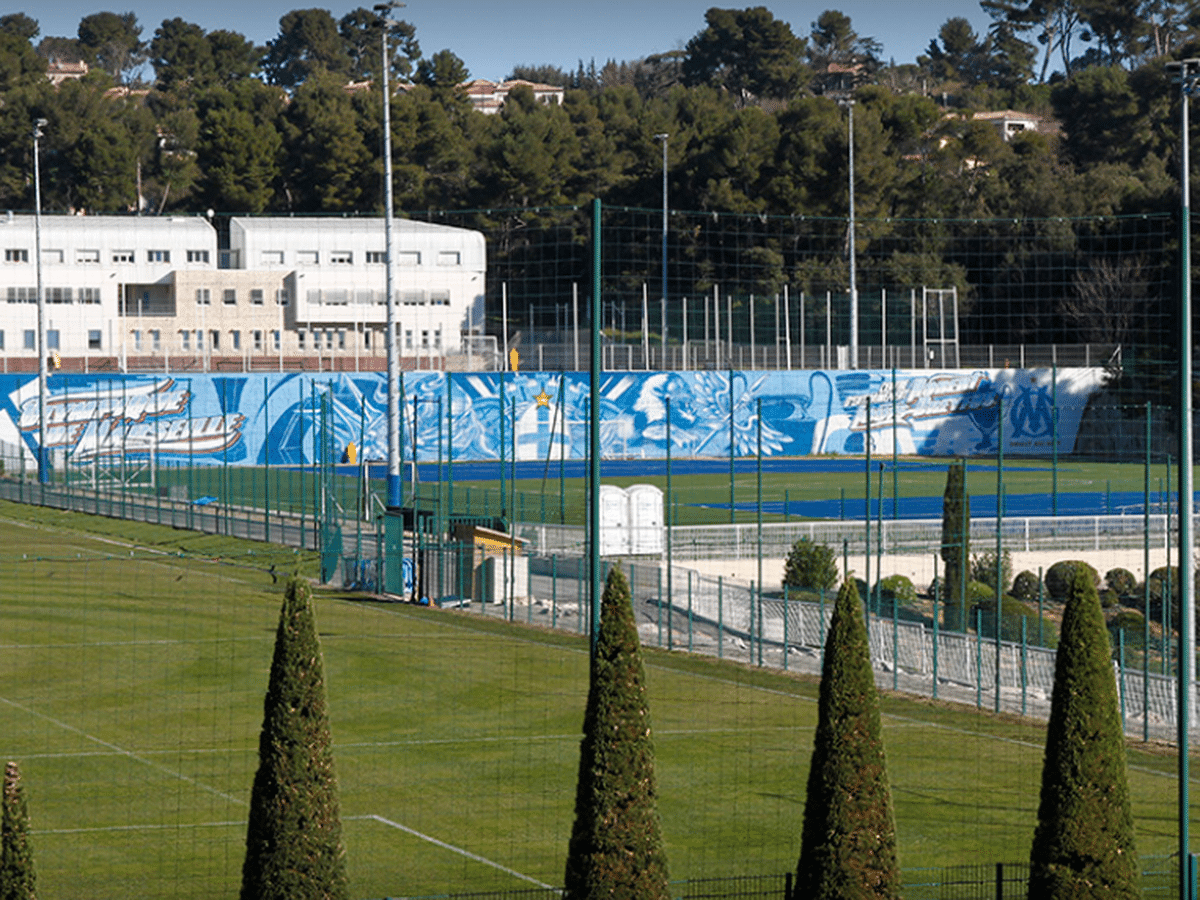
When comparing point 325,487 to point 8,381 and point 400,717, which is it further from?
point 8,381

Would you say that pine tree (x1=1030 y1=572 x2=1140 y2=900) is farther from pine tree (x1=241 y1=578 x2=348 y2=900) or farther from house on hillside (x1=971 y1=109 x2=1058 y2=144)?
house on hillside (x1=971 y1=109 x2=1058 y2=144)

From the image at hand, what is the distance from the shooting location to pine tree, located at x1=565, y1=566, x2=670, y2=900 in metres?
12.5

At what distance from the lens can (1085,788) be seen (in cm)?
1325

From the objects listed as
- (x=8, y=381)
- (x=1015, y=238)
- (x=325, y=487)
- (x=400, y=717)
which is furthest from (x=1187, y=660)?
(x=1015, y=238)

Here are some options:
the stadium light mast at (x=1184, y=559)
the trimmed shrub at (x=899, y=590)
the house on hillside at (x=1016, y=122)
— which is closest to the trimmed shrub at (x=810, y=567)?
the trimmed shrub at (x=899, y=590)

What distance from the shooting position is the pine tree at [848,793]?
12.7m

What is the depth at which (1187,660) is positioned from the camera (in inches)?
585

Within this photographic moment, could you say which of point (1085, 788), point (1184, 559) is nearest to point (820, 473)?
point (1184, 559)

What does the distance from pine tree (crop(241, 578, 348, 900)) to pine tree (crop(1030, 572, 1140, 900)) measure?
5352 mm

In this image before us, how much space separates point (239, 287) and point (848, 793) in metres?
69.9

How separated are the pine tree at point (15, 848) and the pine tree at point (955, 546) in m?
19.1

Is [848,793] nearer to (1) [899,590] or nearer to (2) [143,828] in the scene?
(2) [143,828]

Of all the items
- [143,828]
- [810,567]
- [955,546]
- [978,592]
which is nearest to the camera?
[143,828]

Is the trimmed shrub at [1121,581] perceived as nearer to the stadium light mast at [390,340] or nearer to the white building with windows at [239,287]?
the stadium light mast at [390,340]
